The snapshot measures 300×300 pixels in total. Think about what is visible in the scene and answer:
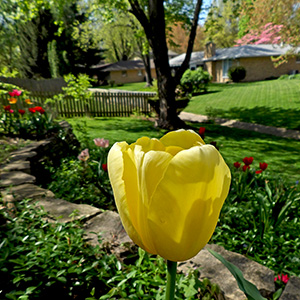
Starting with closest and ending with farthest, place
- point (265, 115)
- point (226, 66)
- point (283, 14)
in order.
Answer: point (283, 14), point (265, 115), point (226, 66)

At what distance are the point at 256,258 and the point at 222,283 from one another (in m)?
0.90

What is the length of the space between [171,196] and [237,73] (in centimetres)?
3065

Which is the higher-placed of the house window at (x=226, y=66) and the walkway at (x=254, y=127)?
the house window at (x=226, y=66)

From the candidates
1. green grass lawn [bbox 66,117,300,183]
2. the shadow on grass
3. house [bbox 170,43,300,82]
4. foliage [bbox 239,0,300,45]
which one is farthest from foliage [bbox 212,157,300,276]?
house [bbox 170,43,300,82]

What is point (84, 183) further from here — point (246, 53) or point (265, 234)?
point (246, 53)

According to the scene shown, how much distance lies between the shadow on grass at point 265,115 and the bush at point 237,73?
16148 mm

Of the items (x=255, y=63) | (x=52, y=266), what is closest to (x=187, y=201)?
(x=52, y=266)

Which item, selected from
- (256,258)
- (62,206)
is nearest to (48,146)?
(62,206)

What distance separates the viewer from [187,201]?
58 cm

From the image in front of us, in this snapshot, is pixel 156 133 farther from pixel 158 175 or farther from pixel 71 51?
pixel 71 51

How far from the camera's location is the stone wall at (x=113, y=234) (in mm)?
1547

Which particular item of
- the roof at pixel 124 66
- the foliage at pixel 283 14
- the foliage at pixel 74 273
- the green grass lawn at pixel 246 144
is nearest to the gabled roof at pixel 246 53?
the roof at pixel 124 66

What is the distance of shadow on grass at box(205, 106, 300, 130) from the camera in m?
10.4

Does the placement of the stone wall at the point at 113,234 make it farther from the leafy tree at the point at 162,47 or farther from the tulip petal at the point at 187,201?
the leafy tree at the point at 162,47
